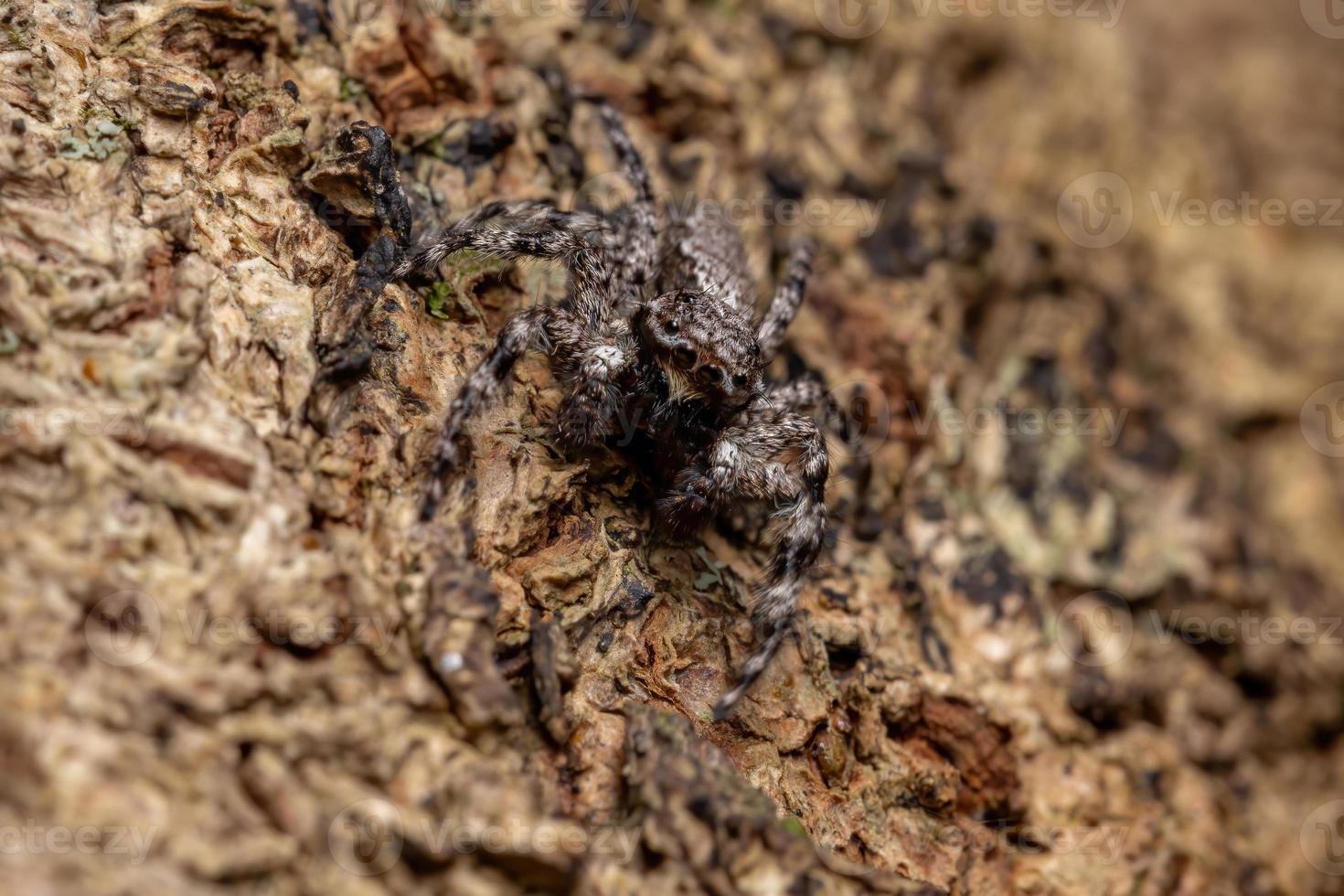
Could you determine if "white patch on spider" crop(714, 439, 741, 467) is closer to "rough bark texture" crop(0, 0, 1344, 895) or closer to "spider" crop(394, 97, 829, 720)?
"spider" crop(394, 97, 829, 720)

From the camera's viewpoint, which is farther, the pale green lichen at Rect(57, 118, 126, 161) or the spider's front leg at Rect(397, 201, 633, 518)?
the spider's front leg at Rect(397, 201, 633, 518)

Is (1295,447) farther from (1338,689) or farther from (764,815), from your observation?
(764,815)

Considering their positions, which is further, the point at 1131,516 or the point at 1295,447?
the point at 1295,447

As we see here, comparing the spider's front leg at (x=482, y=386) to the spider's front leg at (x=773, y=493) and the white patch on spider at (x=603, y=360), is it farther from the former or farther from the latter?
the spider's front leg at (x=773, y=493)

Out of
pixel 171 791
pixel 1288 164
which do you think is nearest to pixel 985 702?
pixel 171 791

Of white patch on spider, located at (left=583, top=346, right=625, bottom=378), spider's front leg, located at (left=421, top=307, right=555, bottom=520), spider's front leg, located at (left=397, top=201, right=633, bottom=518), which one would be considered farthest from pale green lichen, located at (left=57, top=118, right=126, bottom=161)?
white patch on spider, located at (left=583, top=346, right=625, bottom=378)

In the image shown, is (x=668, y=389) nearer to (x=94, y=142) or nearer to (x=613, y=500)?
(x=613, y=500)

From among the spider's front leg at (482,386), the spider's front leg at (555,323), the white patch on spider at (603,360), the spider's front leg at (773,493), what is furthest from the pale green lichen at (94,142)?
the spider's front leg at (773,493)
